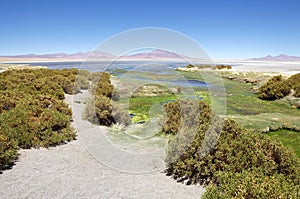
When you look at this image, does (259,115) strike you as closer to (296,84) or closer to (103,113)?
(103,113)

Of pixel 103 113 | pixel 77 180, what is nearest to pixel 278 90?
pixel 103 113

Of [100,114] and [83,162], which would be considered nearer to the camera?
[83,162]

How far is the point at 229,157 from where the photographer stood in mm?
6344

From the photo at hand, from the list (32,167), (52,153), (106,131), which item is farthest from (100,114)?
(32,167)

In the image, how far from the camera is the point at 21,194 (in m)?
5.59

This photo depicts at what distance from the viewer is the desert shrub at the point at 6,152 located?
6816 millimetres

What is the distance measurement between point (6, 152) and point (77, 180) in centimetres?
226

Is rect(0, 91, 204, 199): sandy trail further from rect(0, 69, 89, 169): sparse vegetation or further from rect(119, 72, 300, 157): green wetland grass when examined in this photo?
rect(119, 72, 300, 157): green wetland grass

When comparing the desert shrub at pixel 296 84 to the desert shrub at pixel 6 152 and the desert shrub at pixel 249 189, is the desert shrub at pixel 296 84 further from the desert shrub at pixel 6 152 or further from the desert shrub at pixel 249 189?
the desert shrub at pixel 6 152

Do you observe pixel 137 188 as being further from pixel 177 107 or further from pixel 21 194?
pixel 177 107

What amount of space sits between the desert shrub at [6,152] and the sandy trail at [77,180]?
0.24 meters

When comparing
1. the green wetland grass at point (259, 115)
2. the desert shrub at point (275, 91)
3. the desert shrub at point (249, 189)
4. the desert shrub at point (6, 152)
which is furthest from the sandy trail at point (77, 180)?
the desert shrub at point (275, 91)

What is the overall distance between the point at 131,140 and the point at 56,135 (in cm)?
284

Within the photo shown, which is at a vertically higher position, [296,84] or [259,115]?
[296,84]
